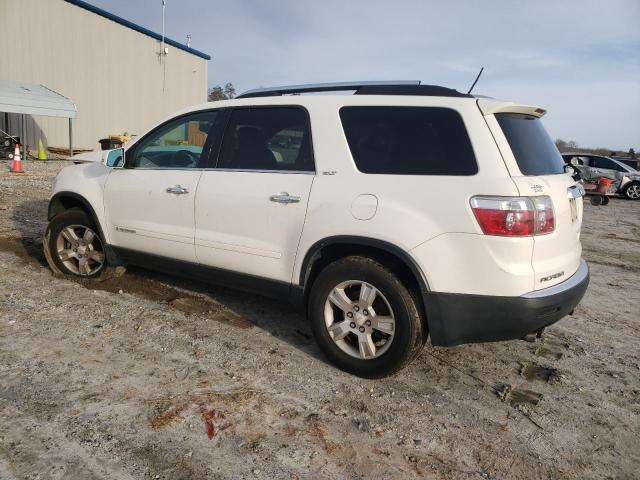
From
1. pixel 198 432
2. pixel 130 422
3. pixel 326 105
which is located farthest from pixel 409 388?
pixel 326 105

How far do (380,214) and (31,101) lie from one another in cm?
1678

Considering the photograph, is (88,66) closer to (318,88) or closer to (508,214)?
(318,88)

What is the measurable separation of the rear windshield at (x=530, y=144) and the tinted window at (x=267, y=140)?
1287mm

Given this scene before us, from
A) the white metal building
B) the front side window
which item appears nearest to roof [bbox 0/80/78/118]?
the white metal building

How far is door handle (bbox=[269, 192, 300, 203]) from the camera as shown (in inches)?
130

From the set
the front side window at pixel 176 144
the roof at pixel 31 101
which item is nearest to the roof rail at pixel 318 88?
the front side window at pixel 176 144

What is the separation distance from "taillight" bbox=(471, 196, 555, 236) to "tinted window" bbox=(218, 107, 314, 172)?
119 centimetres

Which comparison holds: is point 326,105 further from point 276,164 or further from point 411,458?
point 411,458

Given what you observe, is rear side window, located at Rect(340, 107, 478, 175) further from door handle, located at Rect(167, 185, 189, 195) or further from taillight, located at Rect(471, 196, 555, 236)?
door handle, located at Rect(167, 185, 189, 195)

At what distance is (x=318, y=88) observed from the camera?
3.58m

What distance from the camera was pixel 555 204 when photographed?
2.86m

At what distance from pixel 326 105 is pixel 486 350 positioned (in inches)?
88.5

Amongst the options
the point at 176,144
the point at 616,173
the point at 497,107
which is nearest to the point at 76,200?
→ the point at 176,144

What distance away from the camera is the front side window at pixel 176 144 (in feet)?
13.1
